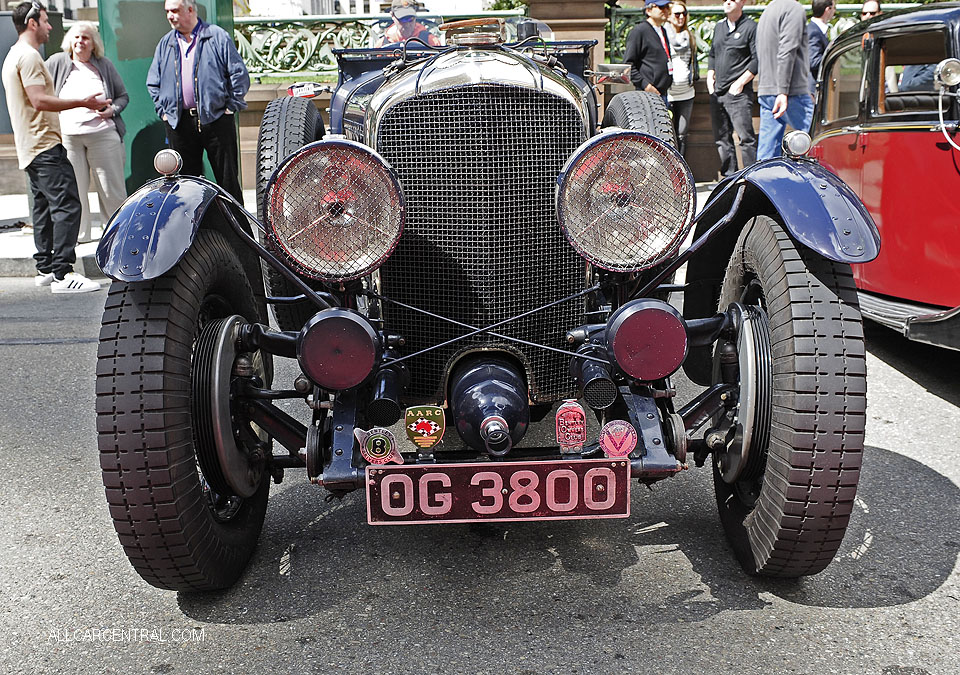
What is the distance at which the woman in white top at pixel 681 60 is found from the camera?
10.8m

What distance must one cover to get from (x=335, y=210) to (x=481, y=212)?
50 cm

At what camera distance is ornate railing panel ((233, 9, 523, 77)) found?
13125mm

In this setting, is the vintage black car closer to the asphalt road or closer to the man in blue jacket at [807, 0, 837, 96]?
the asphalt road

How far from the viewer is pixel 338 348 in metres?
2.63

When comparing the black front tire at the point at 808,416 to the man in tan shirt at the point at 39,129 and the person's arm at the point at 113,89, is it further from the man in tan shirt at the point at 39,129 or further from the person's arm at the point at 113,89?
the person's arm at the point at 113,89

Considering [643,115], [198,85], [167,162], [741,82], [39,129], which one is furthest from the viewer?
[741,82]

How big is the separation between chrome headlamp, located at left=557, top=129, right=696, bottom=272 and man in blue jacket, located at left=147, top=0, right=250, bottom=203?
563 centimetres

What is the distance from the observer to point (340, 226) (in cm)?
276

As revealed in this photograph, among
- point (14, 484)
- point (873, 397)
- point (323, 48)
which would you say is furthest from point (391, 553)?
point (323, 48)

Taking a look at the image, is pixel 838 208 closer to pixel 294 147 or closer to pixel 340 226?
pixel 340 226

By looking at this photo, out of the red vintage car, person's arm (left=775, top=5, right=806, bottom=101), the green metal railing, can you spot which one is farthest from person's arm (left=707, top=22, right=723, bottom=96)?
the red vintage car

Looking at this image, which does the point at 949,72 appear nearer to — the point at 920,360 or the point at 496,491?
the point at 920,360

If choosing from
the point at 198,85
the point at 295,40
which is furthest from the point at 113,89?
the point at 295,40

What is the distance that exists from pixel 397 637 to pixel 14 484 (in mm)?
2024
